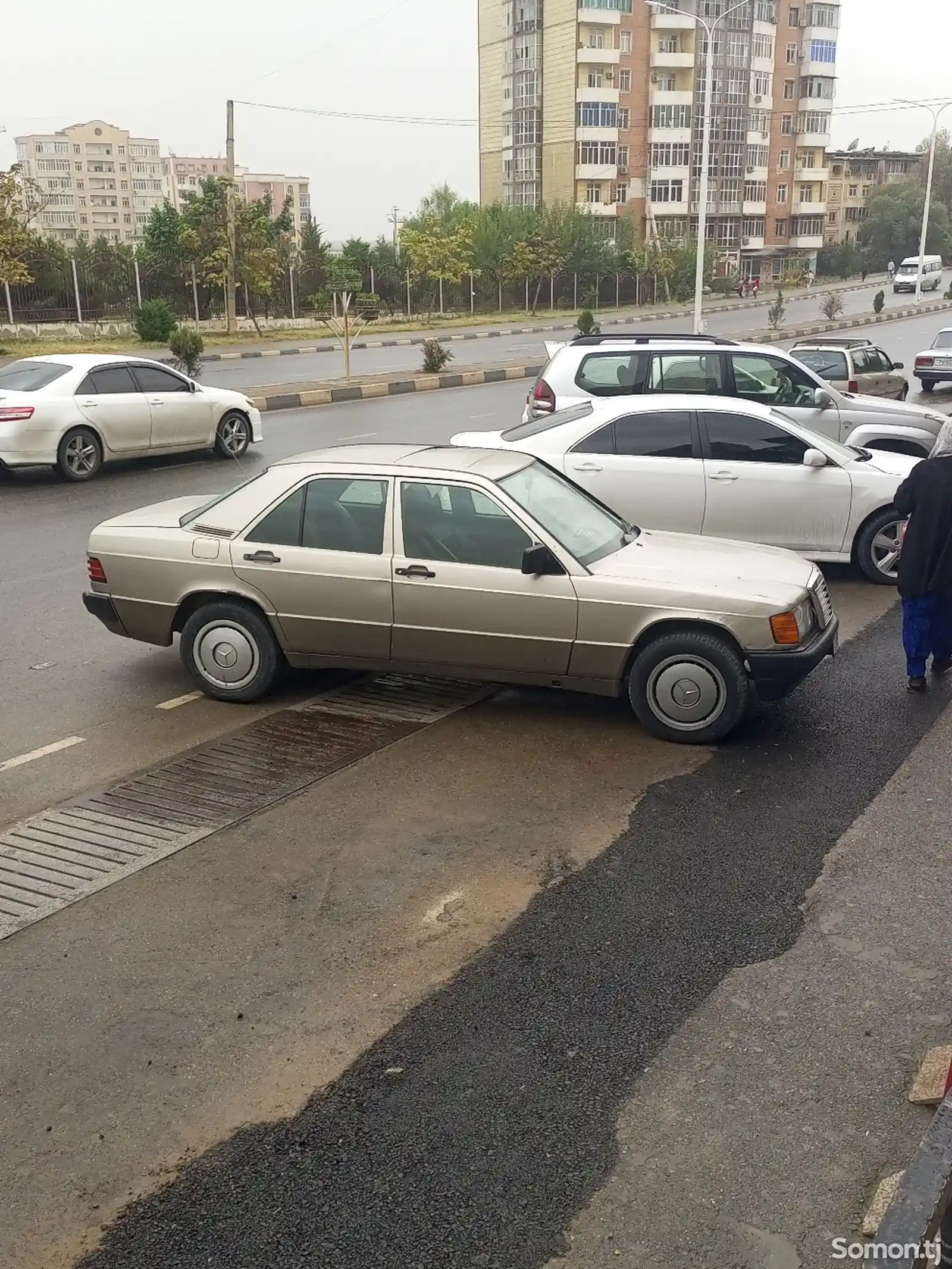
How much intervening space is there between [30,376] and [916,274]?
196 feet

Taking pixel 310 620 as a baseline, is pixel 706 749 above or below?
below

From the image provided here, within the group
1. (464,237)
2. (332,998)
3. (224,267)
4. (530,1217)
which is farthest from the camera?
(464,237)

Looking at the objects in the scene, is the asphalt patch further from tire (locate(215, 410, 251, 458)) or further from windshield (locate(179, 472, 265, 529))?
tire (locate(215, 410, 251, 458))

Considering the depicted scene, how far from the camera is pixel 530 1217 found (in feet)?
10.3

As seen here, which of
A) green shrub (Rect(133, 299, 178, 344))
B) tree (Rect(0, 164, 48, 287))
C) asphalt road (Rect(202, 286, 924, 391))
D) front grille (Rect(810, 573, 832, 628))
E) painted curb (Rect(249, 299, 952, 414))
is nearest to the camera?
front grille (Rect(810, 573, 832, 628))

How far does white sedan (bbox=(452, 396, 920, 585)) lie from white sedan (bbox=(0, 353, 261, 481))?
6962mm

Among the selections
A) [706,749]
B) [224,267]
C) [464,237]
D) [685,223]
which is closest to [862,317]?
[464,237]

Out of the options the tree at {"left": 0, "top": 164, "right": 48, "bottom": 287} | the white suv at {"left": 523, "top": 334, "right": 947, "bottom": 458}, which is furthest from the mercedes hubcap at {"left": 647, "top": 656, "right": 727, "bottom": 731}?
the tree at {"left": 0, "top": 164, "right": 48, "bottom": 287}

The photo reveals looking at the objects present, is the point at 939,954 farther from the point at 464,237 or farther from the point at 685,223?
the point at 685,223

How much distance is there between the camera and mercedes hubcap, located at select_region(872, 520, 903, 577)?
9758 millimetres

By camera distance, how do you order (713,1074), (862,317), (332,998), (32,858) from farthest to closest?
(862,317) < (32,858) < (332,998) < (713,1074)

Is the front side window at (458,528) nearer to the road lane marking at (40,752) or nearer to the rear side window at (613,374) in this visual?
the road lane marking at (40,752)

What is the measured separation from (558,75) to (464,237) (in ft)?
106

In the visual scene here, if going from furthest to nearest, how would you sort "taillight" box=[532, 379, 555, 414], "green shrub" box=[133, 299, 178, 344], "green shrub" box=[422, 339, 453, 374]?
"green shrub" box=[133, 299, 178, 344] < "green shrub" box=[422, 339, 453, 374] < "taillight" box=[532, 379, 555, 414]
